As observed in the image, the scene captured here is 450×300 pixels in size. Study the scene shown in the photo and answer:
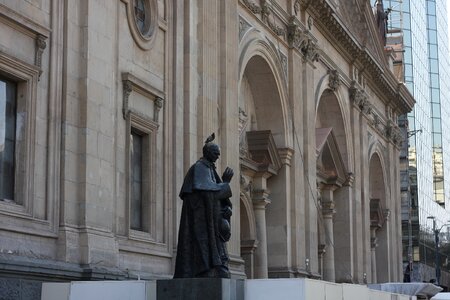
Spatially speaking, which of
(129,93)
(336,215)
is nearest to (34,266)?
(129,93)

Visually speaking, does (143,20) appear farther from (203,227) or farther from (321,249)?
(321,249)

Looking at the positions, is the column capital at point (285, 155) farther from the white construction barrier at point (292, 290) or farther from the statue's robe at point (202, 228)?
the statue's robe at point (202, 228)

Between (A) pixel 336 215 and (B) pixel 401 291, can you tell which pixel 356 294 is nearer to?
(B) pixel 401 291

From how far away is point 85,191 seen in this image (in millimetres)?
19625

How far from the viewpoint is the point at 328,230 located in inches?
1638

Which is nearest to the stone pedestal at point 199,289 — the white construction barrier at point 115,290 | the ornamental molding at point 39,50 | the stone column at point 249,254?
the white construction barrier at point 115,290

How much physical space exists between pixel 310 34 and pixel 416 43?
145 ft

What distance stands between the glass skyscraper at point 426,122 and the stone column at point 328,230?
28.4 meters

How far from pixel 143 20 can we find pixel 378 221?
2956 centimetres

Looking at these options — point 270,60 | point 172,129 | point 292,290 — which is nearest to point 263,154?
point 270,60

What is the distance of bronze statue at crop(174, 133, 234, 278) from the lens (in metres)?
15.0

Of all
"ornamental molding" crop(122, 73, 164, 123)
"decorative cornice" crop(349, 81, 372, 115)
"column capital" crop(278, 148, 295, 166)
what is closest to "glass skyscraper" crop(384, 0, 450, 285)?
"decorative cornice" crop(349, 81, 372, 115)

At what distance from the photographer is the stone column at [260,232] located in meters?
32.8

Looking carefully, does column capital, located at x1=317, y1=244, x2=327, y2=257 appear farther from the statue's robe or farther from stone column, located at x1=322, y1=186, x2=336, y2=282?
the statue's robe
